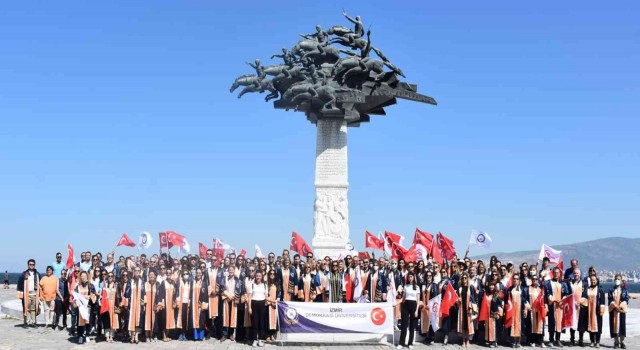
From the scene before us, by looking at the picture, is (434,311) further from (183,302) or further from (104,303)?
(104,303)

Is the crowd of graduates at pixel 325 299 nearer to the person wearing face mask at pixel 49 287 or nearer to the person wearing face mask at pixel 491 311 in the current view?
the person wearing face mask at pixel 491 311

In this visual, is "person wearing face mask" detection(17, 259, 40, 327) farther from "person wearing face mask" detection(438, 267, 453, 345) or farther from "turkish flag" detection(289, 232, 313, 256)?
"person wearing face mask" detection(438, 267, 453, 345)

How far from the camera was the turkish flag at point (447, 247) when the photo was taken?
1919 centimetres

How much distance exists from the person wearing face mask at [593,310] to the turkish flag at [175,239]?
10.3 m

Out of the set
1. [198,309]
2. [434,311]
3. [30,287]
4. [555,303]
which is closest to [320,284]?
[434,311]

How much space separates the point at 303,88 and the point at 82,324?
438 inches

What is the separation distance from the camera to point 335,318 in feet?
44.0

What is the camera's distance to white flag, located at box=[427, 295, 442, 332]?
13797 mm

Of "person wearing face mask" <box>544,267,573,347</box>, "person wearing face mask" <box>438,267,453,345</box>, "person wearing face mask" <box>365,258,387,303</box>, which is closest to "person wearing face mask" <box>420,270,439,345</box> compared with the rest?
"person wearing face mask" <box>438,267,453,345</box>

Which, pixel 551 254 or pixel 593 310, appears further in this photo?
pixel 551 254

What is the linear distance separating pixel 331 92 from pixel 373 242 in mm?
5028

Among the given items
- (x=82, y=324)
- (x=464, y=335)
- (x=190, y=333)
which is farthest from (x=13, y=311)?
(x=464, y=335)

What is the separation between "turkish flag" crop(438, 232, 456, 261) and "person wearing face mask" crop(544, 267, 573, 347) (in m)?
4.87

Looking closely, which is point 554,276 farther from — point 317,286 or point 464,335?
point 317,286
